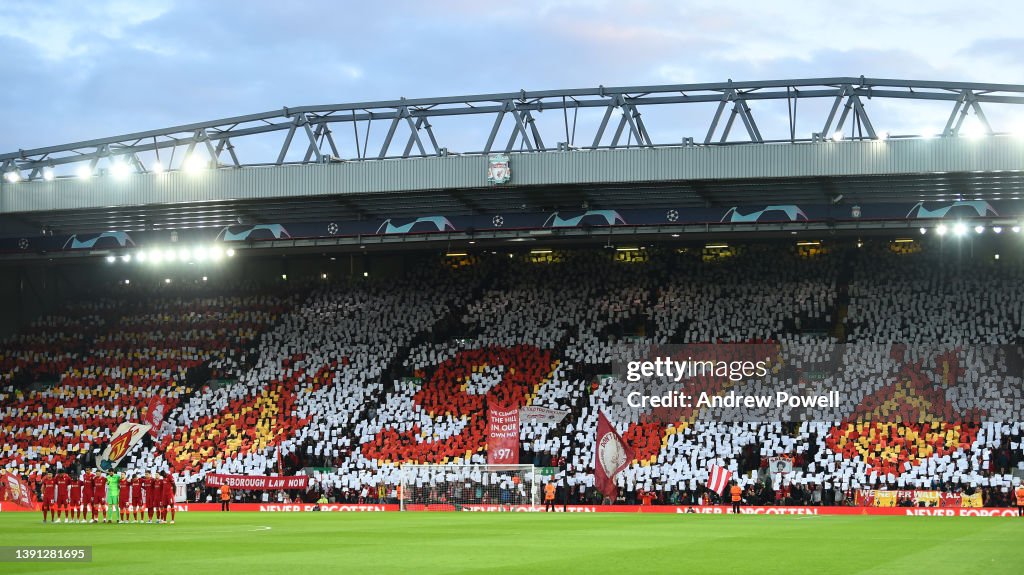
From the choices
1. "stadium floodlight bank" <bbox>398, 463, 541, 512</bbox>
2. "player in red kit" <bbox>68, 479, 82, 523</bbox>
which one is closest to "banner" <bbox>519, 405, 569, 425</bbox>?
"stadium floodlight bank" <bbox>398, 463, 541, 512</bbox>

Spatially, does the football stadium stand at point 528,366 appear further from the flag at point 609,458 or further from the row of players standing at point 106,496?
the row of players standing at point 106,496

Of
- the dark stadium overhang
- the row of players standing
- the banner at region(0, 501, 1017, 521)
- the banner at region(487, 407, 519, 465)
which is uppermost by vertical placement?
the dark stadium overhang

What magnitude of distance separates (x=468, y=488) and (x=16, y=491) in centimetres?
1749

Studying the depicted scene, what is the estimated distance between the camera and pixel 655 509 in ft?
151

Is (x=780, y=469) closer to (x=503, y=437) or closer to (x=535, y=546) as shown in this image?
(x=503, y=437)

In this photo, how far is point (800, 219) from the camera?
165 ft

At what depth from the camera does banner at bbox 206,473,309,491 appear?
50438mm

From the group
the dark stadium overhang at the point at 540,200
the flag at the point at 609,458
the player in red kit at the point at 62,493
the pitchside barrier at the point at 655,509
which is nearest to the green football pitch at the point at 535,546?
the player in red kit at the point at 62,493

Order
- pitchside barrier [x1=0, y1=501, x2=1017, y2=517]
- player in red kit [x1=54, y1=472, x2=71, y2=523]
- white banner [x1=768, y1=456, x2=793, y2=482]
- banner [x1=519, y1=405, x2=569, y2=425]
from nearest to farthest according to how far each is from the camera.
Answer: player in red kit [x1=54, y1=472, x2=71, y2=523] → pitchside barrier [x1=0, y1=501, x2=1017, y2=517] → white banner [x1=768, y1=456, x2=793, y2=482] → banner [x1=519, y1=405, x2=569, y2=425]

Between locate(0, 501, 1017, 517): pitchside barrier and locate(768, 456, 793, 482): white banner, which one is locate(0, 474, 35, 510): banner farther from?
locate(768, 456, 793, 482): white banner

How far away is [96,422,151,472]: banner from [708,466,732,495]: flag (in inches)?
995

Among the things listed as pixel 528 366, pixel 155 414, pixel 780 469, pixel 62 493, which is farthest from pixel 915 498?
pixel 155 414

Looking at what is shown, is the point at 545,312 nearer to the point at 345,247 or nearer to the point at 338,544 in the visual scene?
the point at 345,247

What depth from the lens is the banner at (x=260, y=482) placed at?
50.4 meters
